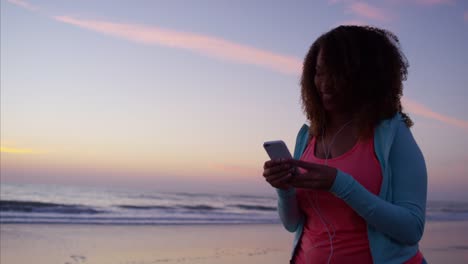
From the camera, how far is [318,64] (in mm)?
1704

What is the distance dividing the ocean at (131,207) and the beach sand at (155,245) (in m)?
2.03

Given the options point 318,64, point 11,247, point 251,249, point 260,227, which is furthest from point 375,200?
point 260,227

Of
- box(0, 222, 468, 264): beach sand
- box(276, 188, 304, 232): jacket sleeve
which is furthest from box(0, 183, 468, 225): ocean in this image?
box(276, 188, 304, 232): jacket sleeve

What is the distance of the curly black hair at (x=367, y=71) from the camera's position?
1.58m

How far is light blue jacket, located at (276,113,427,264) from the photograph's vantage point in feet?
4.61

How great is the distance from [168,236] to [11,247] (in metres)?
3.05

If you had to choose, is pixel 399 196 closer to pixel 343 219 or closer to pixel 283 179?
pixel 343 219

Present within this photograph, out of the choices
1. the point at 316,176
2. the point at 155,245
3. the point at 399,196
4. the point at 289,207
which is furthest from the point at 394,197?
the point at 155,245

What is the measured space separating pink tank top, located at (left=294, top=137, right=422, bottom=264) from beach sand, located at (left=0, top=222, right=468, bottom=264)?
240 inches

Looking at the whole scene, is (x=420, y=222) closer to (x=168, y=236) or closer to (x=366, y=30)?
(x=366, y=30)

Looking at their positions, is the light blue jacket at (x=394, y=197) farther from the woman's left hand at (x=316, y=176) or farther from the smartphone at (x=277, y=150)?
the smartphone at (x=277, y=150)

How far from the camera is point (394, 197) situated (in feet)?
4.86

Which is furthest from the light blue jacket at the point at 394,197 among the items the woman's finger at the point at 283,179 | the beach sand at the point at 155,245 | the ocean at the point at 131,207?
the ocean at the point at 131,207

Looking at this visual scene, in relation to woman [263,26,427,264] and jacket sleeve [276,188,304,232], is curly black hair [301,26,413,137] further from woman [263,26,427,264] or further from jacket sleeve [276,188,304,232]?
jacket sleeve [276,188,304,232]
